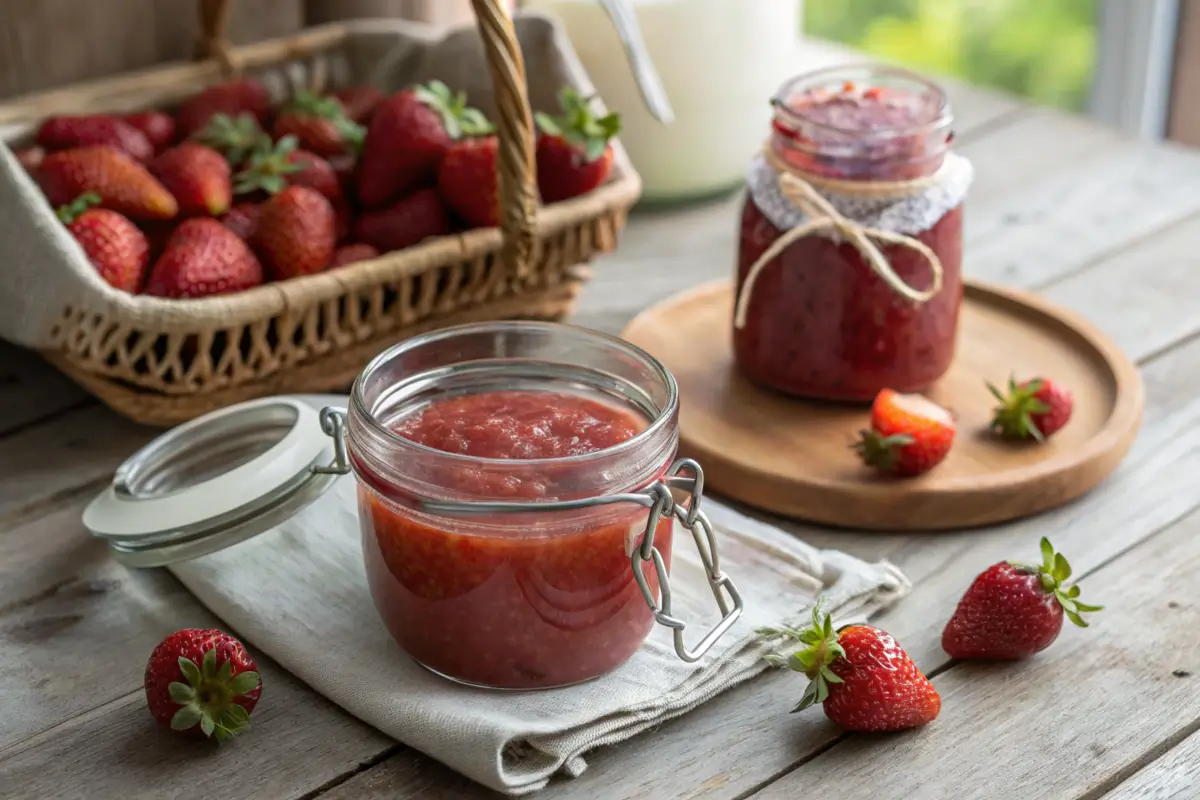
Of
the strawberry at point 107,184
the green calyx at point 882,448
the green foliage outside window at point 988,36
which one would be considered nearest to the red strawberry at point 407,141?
the strawberry at point 107,184

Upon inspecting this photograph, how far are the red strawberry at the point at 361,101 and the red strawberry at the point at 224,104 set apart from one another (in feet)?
0.31

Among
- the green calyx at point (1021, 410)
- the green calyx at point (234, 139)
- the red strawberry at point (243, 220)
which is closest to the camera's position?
the green calyx at point (1021, 410)

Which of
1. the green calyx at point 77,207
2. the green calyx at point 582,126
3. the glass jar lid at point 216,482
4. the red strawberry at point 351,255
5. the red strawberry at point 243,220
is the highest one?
the green calyx at point 77,207

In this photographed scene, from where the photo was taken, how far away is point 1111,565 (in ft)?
4.24

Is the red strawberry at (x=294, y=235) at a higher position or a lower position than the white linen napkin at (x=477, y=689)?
higher

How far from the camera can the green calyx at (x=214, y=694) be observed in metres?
1.04

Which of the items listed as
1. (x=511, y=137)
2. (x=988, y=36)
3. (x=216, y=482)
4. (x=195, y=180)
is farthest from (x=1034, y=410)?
(x=988, y=36)

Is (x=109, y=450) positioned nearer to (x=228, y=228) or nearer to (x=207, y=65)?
(x=228, y=228)

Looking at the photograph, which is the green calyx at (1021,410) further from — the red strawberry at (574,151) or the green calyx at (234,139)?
the green calyx at (234,139)

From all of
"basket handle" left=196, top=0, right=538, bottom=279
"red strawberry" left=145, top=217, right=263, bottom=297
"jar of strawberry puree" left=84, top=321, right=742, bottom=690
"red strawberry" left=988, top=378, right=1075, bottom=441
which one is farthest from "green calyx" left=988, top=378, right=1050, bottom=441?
"red strawberry" left=145, top=217, right=263, bottom=297

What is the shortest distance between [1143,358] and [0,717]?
1.22 meters

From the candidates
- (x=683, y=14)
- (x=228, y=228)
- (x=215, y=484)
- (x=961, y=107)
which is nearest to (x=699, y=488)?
(x=215, y=484)

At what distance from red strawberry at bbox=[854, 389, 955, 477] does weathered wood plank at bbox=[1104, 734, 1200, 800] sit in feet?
1.21

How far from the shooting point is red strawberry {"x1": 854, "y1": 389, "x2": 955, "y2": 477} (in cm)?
134
